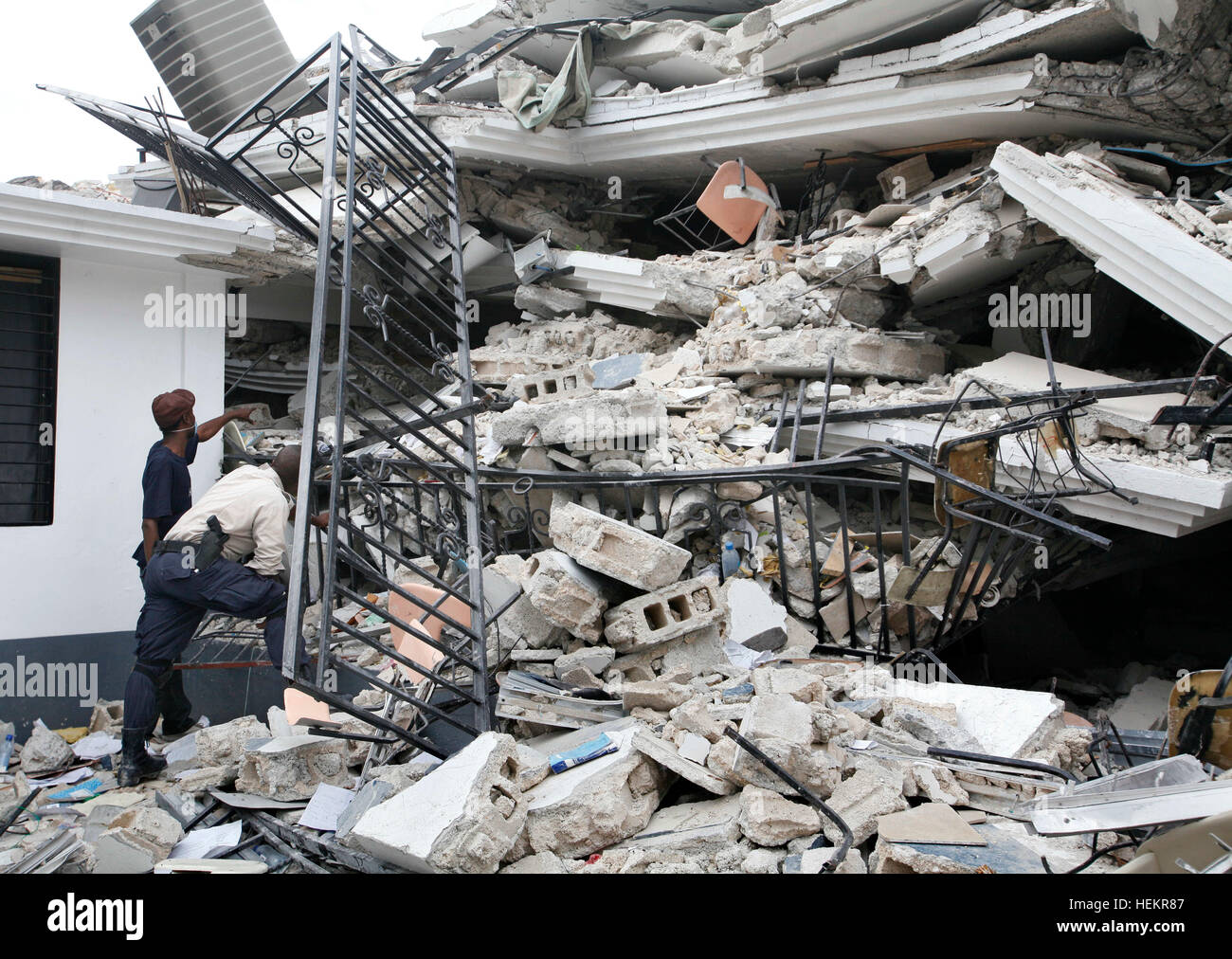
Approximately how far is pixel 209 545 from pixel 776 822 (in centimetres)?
292

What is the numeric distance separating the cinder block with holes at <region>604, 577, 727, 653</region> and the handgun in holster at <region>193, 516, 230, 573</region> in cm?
198

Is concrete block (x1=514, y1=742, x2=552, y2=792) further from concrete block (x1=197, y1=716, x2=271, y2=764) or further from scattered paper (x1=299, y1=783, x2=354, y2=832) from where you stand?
concrete block (x1=197, y1=716, x2=271, y2=764)

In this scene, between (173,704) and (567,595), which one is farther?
(173,704)

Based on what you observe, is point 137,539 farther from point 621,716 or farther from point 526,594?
point 621,716

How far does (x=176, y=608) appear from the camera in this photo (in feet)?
13.7

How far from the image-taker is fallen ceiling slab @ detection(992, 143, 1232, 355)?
194 inches

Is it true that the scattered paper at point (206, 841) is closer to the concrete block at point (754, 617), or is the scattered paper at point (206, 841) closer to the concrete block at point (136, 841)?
the concrete block at point (136, 841)

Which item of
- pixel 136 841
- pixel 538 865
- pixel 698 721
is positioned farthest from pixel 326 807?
pixel 698 721

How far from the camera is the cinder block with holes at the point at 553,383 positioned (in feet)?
24.5

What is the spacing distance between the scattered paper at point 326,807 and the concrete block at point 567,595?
4.15 ft

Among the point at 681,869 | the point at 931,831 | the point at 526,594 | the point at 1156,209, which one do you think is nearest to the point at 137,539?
the point at 526,594

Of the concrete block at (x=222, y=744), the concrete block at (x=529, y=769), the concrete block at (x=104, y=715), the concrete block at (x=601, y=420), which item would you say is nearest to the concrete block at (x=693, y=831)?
the concrete block at (x=529, y=769)

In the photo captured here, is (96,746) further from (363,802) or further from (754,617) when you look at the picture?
(754,617)

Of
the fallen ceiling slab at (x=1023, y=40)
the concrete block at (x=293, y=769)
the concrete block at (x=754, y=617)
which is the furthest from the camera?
the fallen ceiling slab at (x=1023, y=40)
